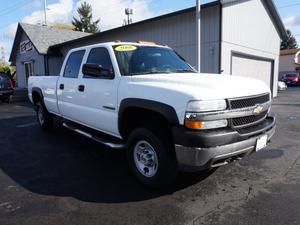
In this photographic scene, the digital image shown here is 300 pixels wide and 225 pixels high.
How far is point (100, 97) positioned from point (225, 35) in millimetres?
8617

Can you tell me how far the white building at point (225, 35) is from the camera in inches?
444

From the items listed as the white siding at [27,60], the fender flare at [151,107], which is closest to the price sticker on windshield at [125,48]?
the fender flare at [151,107]

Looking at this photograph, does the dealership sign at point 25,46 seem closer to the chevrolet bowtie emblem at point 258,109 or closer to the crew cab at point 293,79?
the chevrolet bowtie emblem at point 258,109

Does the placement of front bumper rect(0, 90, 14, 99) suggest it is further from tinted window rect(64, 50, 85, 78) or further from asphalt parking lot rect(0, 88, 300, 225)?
tinted window rect(64, 50, 85, 78)

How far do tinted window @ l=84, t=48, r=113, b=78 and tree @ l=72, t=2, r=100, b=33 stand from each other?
5544 centimetres

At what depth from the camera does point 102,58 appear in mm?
4645

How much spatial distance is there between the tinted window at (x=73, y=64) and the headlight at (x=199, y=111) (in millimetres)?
3062

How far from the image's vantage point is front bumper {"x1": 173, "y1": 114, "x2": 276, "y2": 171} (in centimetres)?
300

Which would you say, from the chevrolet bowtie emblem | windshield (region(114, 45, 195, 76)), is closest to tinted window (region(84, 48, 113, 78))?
windshield (region(114, 45, 195, 76))

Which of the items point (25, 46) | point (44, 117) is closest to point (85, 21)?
point (25, 46)

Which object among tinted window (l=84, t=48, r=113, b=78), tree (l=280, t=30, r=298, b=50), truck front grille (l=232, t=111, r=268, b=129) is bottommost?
truck front grille (l=232, t=111, r=268, b=129)

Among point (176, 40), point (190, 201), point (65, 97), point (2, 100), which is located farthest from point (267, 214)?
point (2, 100)

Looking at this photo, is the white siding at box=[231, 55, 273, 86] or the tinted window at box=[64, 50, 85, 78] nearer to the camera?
the tinted window at box=[64, 50, 85, 78]

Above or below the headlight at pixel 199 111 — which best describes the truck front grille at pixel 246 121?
below
